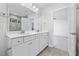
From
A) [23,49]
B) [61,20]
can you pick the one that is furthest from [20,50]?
[61,20]

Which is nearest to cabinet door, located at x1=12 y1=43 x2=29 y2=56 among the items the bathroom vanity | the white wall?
the bathroom vanity

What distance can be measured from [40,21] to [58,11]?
79 centimetres

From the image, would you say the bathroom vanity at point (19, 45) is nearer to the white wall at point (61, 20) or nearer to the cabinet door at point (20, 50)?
the cabinet door at point (20, 50)

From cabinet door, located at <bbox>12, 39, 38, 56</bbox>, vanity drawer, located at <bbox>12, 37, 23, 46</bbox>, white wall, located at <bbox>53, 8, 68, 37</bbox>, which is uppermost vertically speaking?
white wall, located at <bbox>53, 8, 68, 37</bbox>

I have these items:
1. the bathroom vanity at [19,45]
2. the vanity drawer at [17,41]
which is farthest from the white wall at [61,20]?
the vanity drawer at [17,41]

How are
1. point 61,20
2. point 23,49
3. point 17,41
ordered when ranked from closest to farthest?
point 17,41, point 23,49, point 61,20

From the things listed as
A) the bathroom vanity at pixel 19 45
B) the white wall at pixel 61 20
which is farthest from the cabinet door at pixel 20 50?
the white wall at pixel 61 20

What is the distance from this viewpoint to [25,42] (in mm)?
1662

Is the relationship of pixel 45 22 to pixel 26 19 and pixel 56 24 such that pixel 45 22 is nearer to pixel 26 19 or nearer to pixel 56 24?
pixel 56 24

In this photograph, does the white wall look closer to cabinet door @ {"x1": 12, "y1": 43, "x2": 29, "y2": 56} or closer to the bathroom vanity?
the bathroom vanity

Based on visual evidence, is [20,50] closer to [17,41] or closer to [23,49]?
[23,49]

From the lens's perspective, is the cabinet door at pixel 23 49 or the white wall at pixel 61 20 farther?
the white wall at pixel 61 20

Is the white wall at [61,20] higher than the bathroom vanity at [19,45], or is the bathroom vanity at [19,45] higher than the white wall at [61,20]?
the white wall at [61,20]

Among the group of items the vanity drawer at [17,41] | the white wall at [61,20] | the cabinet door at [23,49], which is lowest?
the cabinet door at [23,49]
